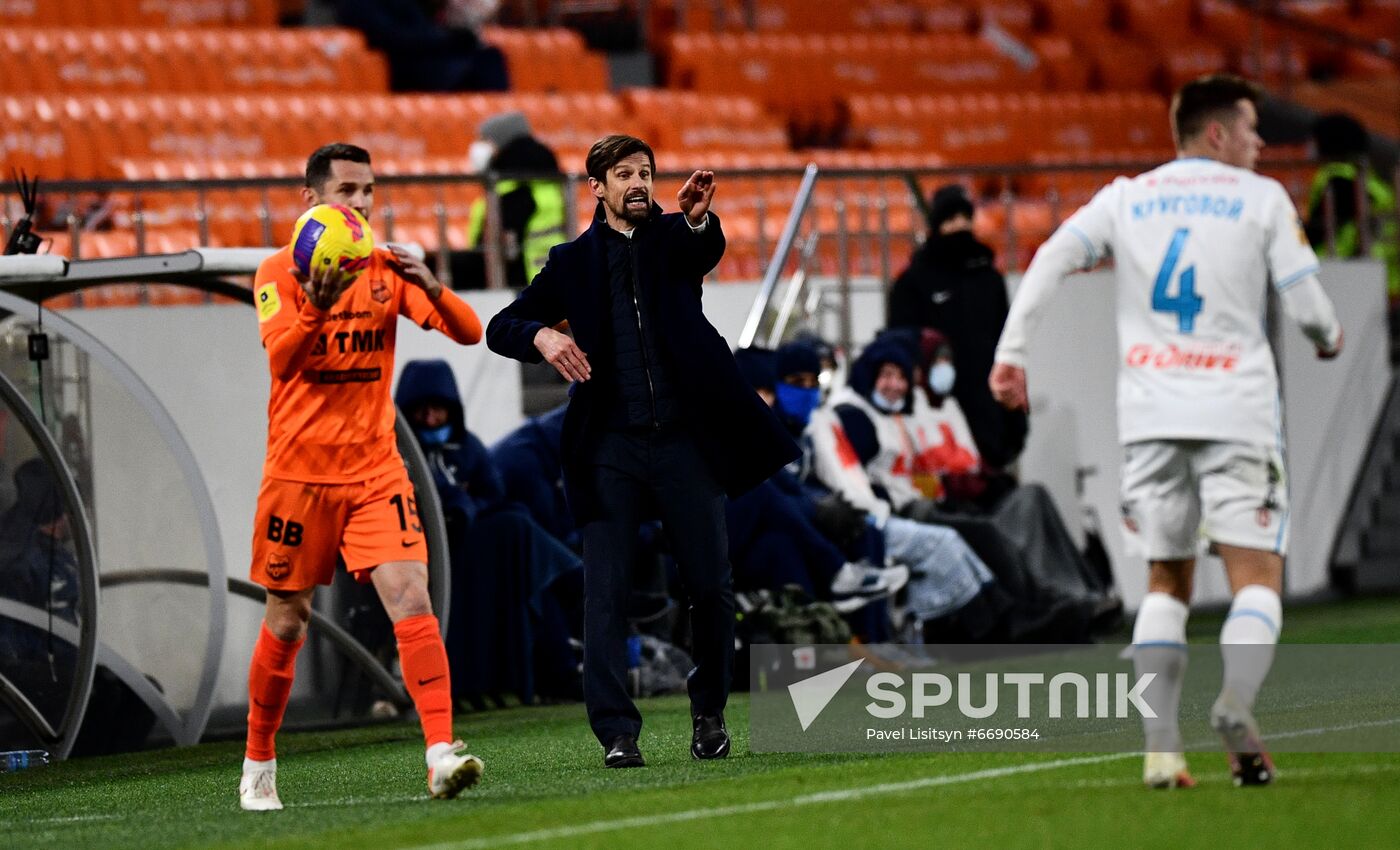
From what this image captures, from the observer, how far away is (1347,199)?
53.2ft

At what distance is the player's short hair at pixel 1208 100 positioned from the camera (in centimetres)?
597

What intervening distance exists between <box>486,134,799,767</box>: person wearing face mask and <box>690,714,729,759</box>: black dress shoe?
0.39ft

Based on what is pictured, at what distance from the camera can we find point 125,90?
56.4ft

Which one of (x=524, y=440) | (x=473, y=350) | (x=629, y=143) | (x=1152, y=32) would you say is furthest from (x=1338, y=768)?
(x=1152, y=32)

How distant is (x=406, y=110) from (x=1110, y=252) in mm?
11966

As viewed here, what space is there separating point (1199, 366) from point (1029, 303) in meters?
0.46

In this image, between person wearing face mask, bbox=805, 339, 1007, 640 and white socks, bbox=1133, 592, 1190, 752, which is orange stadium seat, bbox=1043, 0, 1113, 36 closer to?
person wearing face mask, bbox=805, 339, 1007, 640

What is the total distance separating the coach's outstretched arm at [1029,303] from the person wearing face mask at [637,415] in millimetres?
1284

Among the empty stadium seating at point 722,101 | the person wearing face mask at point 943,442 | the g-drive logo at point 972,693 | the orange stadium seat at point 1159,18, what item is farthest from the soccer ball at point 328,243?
the orange stadium seat at point 1159,18

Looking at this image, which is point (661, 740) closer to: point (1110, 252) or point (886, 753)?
point (886, 753)

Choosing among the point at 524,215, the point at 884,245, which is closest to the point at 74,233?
the point at 524,215

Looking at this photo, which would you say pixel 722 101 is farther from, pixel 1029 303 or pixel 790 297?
pixel 1029 303

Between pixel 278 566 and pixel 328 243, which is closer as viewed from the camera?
pixel 328 243

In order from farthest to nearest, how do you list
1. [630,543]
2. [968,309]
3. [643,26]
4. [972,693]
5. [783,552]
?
[643,26] → [968,309] → [783,552] → [972,693] → [630,543]
